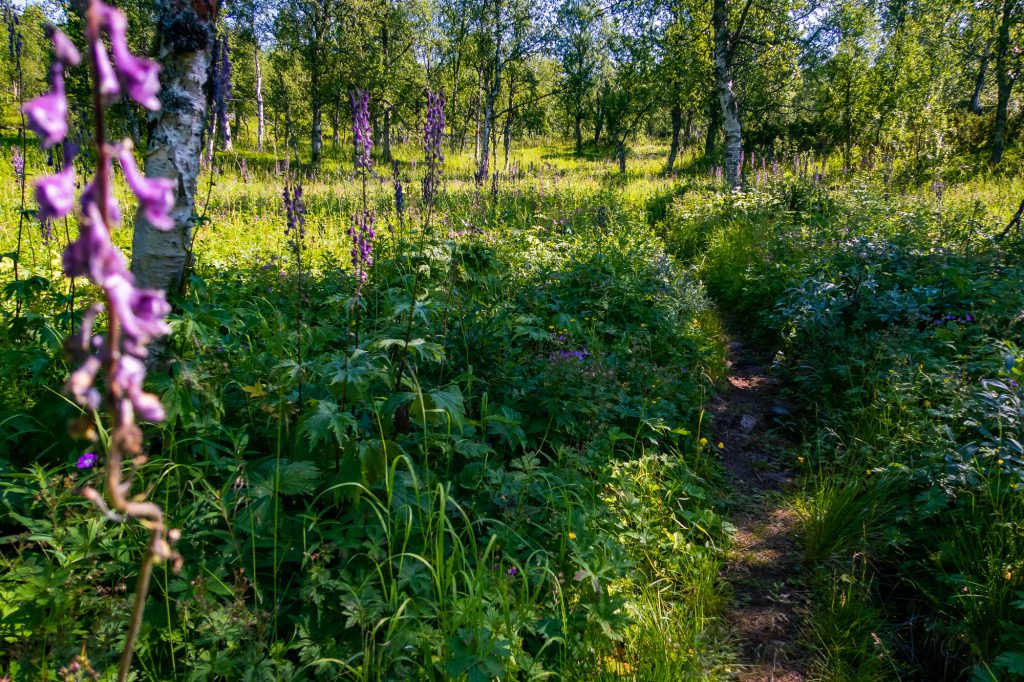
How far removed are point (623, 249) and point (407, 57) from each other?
87.1ft

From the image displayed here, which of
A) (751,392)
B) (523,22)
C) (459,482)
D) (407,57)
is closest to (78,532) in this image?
(459,482)

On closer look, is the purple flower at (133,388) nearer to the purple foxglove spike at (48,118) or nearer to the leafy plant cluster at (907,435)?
the purple foxglove spike at (48,118)

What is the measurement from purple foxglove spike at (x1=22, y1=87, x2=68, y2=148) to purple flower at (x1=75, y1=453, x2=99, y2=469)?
2.17m

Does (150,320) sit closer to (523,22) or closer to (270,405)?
(270,405)

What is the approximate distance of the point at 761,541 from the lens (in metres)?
3.51

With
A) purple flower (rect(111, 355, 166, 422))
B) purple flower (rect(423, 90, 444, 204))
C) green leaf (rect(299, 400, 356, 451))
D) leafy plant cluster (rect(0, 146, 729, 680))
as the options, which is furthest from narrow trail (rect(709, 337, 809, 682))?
purple flower (rect(423, 90, 444, 204))

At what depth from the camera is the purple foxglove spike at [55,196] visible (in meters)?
0.65

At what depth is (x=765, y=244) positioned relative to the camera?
26.7ft

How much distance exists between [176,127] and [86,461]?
214 cm

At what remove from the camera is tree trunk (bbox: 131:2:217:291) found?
3262mm

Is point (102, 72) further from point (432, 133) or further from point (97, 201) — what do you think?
point (432, 133)

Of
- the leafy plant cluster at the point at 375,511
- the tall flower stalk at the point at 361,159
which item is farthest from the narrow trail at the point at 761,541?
the tall flower stalk at the point at 361,159

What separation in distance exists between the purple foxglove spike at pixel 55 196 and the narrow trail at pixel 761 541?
3.06m

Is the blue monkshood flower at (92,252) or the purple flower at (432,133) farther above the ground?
the purple flower at (432,133)
